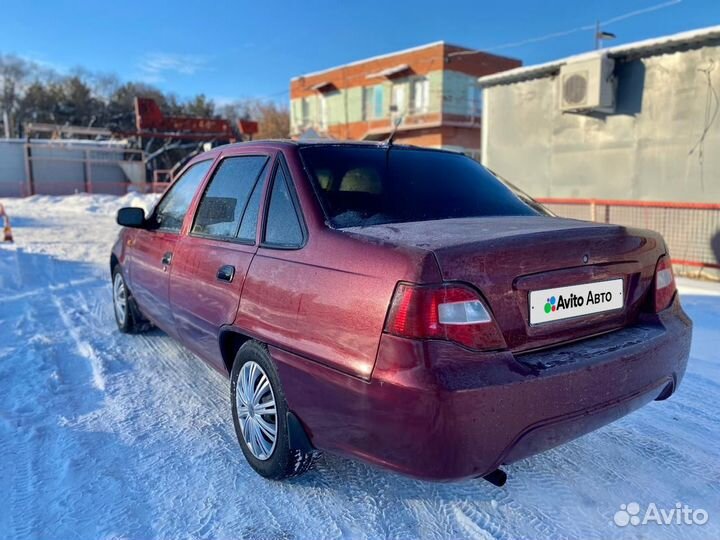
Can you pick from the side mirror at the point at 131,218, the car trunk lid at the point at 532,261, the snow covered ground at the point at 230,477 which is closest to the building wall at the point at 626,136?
the snow covered ground at the point at 230,477

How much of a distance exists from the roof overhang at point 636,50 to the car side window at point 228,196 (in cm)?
804

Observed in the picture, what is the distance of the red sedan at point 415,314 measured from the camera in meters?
1.94

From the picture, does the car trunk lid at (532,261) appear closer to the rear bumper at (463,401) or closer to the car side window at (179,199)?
the rear bumper at (463,401)

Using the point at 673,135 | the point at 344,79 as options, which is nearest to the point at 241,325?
the point at 673,135

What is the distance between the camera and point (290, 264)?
248cm

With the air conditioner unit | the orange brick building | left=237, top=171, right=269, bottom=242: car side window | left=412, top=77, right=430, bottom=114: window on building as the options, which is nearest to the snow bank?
the orange brick building

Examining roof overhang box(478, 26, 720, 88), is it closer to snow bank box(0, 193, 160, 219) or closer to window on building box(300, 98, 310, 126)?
snow bank box(0, 193, 160, 219)

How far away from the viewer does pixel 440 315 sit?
6.37 ft

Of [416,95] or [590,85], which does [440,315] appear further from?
[416,95]

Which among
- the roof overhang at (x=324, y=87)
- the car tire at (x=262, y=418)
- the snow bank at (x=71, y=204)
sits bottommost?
the car tire at (x=262, y=418)

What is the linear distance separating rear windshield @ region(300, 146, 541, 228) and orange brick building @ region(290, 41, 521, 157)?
2627cm

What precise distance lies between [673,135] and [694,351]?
559 centimetres

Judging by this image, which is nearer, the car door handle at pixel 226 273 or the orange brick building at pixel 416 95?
the car door handle at pixel 226 273

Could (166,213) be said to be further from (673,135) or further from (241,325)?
(673,135)
